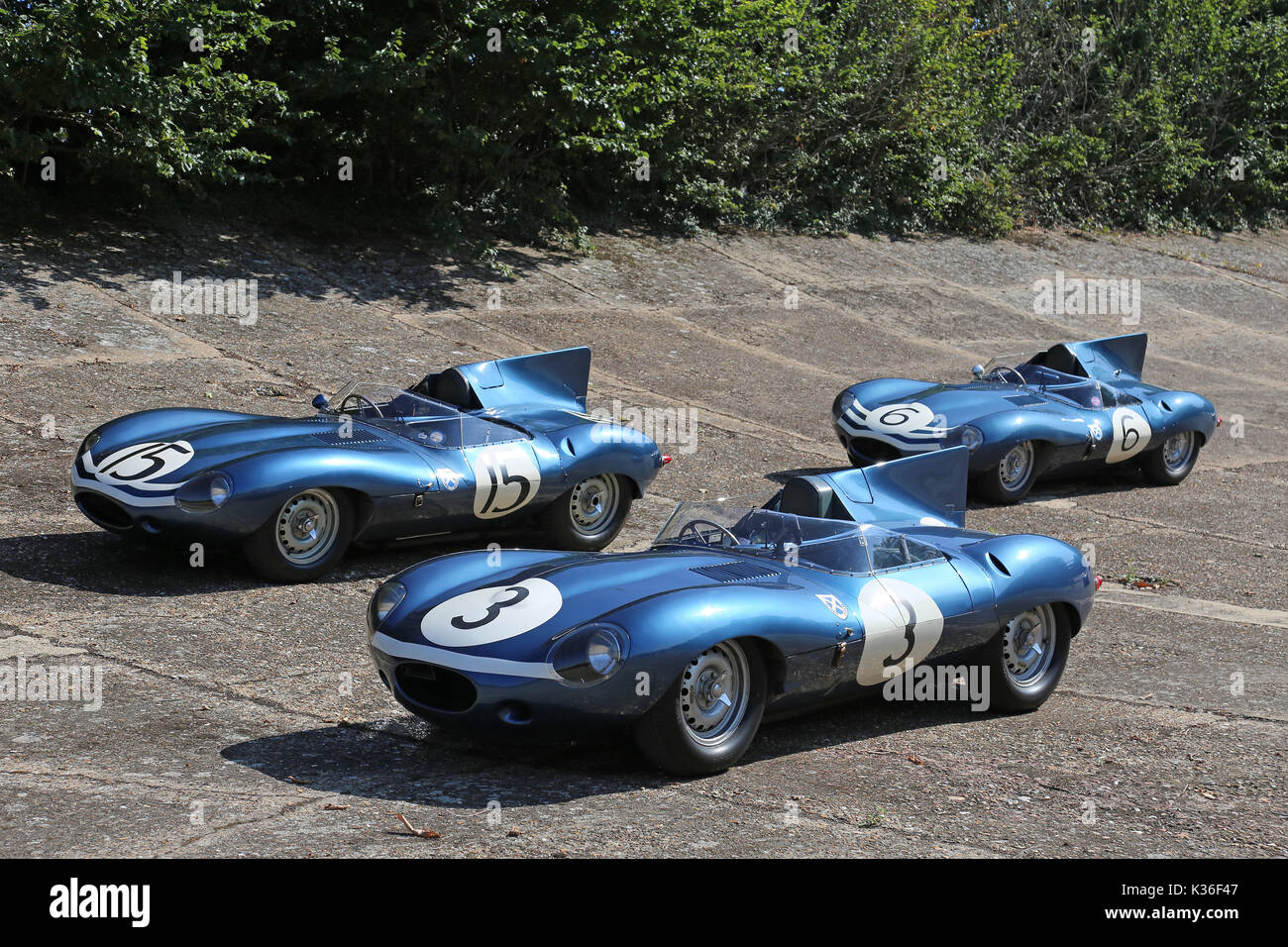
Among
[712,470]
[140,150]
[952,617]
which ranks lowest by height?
[712,470]

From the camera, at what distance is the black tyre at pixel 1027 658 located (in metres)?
6.90

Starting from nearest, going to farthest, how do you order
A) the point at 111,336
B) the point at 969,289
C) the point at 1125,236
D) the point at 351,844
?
1. the point at 351,844
2. the point at 111,336
3. the point at 969,289
4. the point at 1125,236

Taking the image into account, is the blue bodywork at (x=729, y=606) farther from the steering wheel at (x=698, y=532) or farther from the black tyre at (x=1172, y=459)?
the black tyre at (x=1172, y=459)

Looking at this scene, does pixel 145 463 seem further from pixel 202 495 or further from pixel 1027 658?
pixel 1027 658

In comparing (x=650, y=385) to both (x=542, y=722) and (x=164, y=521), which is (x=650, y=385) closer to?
(x=164, y=521)

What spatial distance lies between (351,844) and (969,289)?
20.5 m

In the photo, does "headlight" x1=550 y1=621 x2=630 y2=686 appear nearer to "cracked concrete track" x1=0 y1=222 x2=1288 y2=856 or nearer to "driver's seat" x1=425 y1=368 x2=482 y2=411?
"cracked concrete track" x1=0 y1=222 x2=1288 y2=856

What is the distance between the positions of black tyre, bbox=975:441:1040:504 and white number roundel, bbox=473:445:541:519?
4.64 metres

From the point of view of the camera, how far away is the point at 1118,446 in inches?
521

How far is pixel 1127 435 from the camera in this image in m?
13.3

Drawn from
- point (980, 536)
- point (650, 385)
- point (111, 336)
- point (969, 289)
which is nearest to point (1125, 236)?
point (969, 289)

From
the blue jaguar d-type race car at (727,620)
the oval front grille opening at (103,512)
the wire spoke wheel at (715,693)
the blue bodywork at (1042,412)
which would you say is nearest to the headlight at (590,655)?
the blue jaguar d-type race car at (727,620)

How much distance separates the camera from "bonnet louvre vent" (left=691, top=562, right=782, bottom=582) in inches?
245

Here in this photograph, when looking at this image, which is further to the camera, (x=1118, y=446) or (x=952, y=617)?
(x=1118, y=446)
